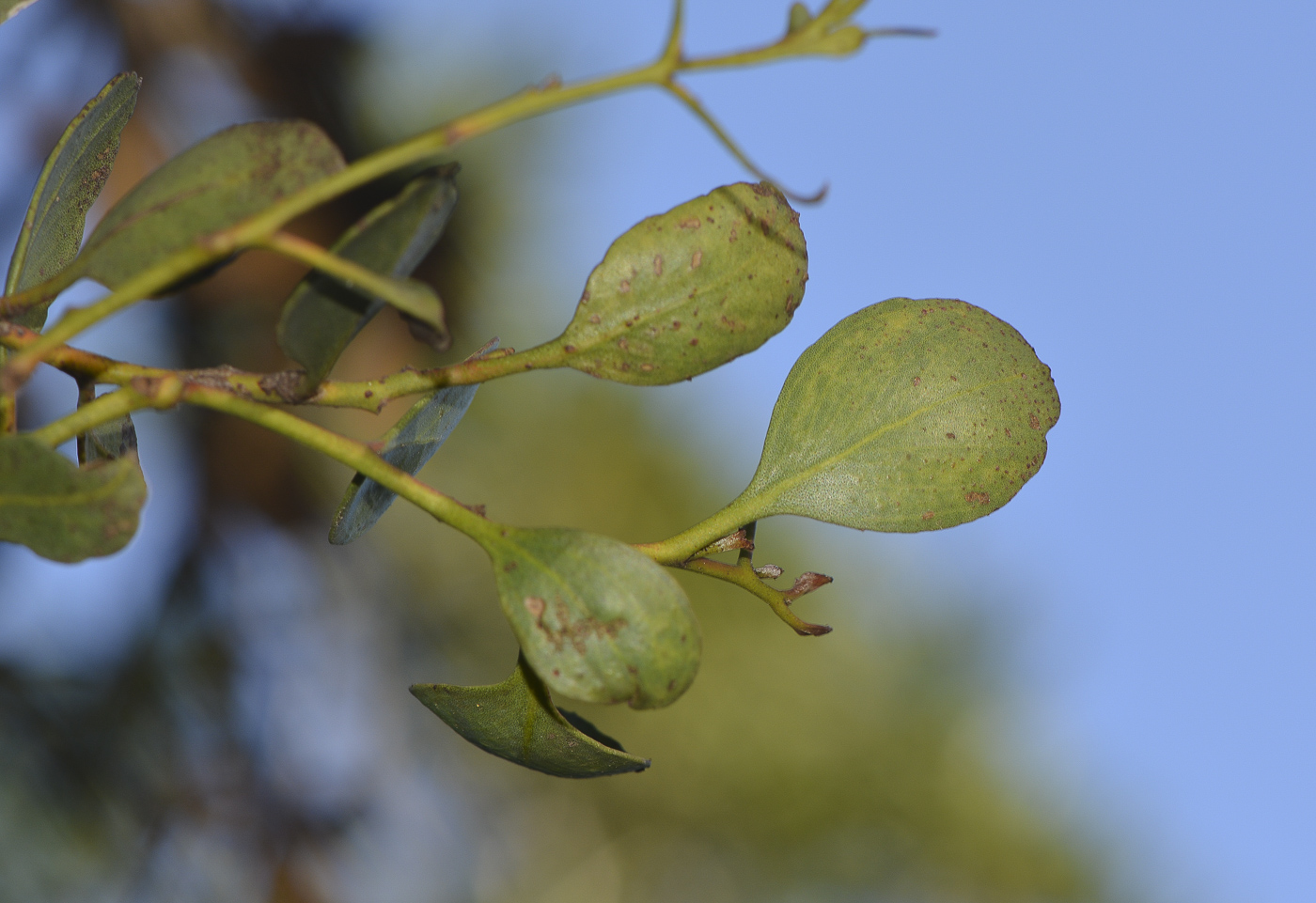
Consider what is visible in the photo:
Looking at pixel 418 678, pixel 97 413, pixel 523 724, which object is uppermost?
pixel 97 413

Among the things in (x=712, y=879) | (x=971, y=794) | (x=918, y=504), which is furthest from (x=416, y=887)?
(x=918, y=504)

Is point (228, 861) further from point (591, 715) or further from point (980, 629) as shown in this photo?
point (980, 629)

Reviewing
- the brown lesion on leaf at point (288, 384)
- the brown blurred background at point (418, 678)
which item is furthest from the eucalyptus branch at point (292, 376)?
the brown blurred background at point (418, 678)

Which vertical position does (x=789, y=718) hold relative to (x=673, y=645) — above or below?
below

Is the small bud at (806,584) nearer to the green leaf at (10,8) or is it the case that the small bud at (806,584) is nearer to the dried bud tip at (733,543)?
the dried bud tip at (733,543)

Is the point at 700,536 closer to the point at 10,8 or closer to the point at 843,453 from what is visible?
the point at 843,453

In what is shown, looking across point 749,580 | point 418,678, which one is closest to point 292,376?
point 749,580
